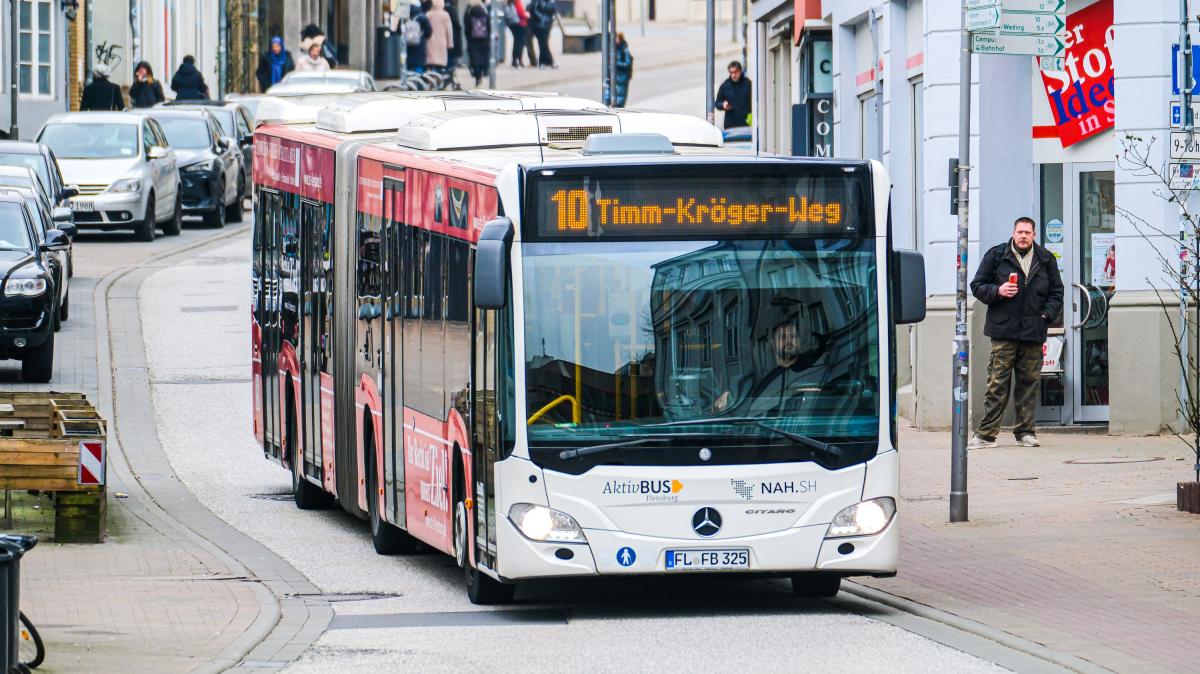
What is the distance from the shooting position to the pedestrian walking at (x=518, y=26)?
70.9 meters

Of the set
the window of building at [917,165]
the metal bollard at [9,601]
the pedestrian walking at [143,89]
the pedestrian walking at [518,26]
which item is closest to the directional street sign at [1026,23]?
the window of building at [917,165]

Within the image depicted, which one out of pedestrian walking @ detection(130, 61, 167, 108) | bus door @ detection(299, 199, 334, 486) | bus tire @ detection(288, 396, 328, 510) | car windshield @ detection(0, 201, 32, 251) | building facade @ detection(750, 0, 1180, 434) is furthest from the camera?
pedestrian walking @ detection(130, 61, 167, 108)

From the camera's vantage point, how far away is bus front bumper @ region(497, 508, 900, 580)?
40.6ft

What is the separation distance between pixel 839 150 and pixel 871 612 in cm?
1606

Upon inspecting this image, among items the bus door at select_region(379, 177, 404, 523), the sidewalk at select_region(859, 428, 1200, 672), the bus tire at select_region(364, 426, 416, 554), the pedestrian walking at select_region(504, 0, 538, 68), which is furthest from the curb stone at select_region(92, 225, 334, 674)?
the pedestrian walking at select_region(504, 0, 538, 68)

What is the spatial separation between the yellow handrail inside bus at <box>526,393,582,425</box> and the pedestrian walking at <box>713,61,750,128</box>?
3034 cm

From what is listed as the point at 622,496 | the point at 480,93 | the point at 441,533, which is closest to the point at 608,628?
the point at 622,496

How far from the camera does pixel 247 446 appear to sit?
860 inches

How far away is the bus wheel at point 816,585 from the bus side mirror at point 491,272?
2.36 metres

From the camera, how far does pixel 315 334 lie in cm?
1756

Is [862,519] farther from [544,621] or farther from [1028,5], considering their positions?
[1028,5]

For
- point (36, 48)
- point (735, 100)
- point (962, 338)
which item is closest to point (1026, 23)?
point (962, 338)

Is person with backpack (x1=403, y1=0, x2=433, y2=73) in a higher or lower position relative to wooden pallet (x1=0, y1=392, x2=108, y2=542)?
higher

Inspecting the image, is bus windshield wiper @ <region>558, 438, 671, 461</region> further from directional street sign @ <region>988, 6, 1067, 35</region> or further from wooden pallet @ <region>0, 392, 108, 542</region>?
directional street sign @ <region>988, 6, 1067, 35</region>
